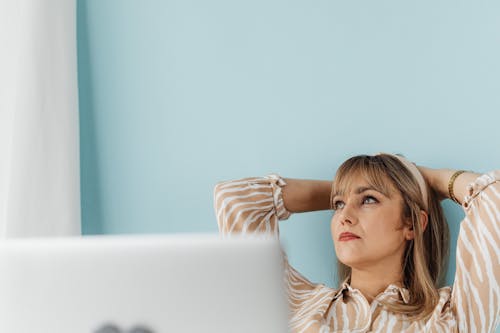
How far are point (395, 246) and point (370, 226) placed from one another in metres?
0.07

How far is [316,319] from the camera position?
4.29 ft

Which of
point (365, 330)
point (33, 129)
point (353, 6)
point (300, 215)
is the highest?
point (353, 6)

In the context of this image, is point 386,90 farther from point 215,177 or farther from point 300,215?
point 215,177

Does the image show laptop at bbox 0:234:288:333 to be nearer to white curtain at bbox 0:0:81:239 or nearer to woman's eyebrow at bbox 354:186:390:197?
woman's eyebrow at bbox 354:186:390:197

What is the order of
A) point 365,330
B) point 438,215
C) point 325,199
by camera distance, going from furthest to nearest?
point 325,199 < point 438,215 < point 365,330

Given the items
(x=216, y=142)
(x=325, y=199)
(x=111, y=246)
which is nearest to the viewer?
(x=111, y=246)

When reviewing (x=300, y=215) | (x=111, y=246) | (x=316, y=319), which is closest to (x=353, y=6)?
(x=300, y=215)

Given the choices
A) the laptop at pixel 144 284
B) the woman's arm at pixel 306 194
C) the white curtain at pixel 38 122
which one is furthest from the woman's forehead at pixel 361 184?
the laptop at pixel 144 284

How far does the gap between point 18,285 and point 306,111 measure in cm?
124

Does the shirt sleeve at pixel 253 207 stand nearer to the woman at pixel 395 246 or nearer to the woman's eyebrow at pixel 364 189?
the woman at pixel 395 246

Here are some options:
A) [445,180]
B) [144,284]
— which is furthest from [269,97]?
[144,284]

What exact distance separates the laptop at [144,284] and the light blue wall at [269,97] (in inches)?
46.1

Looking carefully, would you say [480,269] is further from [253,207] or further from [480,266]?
[253,207]

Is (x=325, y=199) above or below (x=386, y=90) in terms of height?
below
